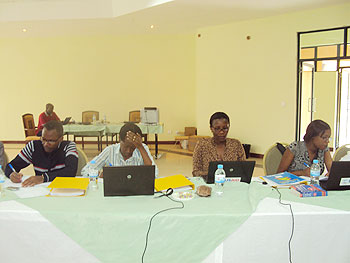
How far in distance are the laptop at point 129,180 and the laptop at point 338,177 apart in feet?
3.94

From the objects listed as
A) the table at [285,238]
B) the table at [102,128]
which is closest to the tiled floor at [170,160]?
the table at [102,128]

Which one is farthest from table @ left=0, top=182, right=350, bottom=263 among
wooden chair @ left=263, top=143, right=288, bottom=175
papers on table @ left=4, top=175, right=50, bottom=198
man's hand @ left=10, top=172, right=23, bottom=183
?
wooden chair @ left=263, top=143, right=288, bottom=175

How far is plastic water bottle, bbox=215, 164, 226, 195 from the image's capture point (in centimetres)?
237

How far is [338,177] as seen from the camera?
231 cm

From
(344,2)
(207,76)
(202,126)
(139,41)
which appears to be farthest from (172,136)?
(344,2)

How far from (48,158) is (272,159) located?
2045 millimetres

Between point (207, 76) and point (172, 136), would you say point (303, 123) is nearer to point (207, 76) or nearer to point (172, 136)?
point (207, 76)

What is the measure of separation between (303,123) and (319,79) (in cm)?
98

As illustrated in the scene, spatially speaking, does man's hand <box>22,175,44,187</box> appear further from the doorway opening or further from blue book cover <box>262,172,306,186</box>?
the doorway opening

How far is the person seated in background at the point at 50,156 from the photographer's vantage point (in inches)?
108

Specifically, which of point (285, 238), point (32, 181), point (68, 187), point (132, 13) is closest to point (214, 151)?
point (285, 238)

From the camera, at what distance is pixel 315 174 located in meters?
2.57

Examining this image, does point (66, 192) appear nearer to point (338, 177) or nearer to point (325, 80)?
point (338, 177)

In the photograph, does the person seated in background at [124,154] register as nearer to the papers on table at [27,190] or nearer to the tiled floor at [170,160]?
the papers on table at [27,190]
